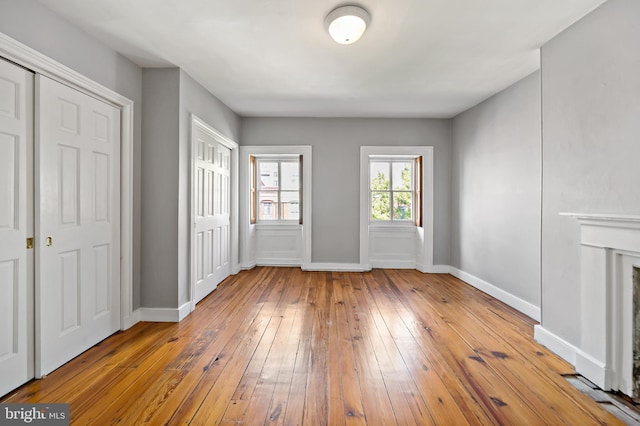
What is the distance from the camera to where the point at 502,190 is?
3756mm

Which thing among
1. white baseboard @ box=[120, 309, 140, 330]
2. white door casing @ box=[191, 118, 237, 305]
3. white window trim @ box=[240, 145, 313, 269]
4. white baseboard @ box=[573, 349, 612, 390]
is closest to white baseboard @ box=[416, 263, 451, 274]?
white window trim @ box=[240, 145, 313, 269]

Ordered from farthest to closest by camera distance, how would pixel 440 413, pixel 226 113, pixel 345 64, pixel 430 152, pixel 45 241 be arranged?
pixel 430 152 < pixel 226 113 < pixel 345 64 < pixel 45 241 < pixel 440 413

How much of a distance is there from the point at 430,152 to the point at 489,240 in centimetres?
182

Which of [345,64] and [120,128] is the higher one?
[345,64]

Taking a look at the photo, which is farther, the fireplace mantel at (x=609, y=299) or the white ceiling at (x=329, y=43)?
the white ceiling at (x=329, y=43)

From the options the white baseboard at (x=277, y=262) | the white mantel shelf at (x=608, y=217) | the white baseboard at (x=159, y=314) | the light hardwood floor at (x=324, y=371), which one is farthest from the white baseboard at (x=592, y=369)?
the white baseboard at (x=277, y=262)

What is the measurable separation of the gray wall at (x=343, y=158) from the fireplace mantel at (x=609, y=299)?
304 centimetres

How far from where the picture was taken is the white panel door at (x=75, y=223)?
2.13 metres

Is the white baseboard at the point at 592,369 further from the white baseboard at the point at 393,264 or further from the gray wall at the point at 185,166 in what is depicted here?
the gray wall at the point at 185,166

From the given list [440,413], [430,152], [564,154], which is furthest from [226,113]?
[440,413]

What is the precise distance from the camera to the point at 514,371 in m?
2.19

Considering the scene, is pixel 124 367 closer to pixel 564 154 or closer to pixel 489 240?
pixel 564 154

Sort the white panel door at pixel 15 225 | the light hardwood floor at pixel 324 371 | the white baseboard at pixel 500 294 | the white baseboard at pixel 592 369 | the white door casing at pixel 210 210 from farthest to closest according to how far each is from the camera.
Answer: the white door casing at pixel 210 210 → the white baseboard at pixel 500 294 → the white baseboard at pixel 592 369 → the white panel door at pixel 15 225 → the light hardwood floor at pixel 324 371

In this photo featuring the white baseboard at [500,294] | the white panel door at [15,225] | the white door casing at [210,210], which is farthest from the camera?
the white door casing at [210,210]
